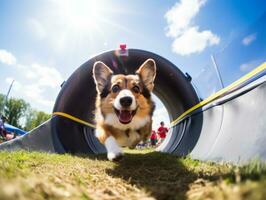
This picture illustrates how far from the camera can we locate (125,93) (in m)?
4.54

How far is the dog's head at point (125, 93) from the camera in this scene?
15.1ft

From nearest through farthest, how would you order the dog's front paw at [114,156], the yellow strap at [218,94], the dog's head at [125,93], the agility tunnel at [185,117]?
the agility tunnel at [185,117]
the yellow strap at [218,94]
the dog's front paw at [114,156]
the dog's head at [125,93]

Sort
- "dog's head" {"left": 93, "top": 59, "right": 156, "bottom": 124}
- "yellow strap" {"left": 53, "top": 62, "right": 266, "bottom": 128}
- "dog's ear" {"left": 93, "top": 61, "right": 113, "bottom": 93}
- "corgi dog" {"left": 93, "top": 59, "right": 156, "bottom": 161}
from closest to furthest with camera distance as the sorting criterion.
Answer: "yellow strap" {"left": 53, "top": 62, "right": 266, "bottom": 128}, "dog's head" {"left": 93, "top": 59, "right": 156, "bottom": 124}, "corgi dog" {"left": 93, "top": 59, "right": 156, "bottom": 161}, "dog's ear" {"left": 93, "top": 61, "right": 113, "bottom": 93}

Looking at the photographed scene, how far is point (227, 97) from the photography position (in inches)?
158

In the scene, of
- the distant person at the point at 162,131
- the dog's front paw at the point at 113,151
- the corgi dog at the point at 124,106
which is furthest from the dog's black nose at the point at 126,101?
the distant person at the point at 162,131

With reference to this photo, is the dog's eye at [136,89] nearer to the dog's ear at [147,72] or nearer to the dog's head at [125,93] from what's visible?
the dog's head at [125,93]

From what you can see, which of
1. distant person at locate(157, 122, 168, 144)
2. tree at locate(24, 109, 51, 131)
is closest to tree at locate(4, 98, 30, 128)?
tree at locate(24, 109, 51, 131)

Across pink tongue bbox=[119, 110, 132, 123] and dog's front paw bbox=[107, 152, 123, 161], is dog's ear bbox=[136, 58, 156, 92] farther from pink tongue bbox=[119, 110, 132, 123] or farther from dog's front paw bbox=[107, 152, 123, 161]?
dog's front paw bbox=[107, 152, 123, 161]

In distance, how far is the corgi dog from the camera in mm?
4734

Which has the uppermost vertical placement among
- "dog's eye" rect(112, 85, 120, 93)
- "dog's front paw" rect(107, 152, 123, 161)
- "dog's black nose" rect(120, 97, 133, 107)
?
"dog's eye" rect(112, 85, 120, 93)

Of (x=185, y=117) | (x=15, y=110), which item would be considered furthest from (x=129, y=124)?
(x=15, y=110)

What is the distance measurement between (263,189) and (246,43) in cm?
314

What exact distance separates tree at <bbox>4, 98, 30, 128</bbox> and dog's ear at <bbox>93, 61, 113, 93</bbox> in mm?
54662

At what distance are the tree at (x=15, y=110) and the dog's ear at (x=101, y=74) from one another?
54.7m
